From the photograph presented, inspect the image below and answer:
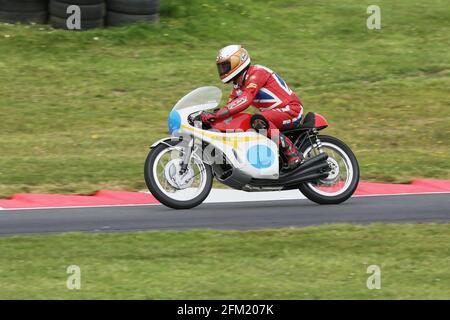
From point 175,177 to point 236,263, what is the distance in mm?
2363

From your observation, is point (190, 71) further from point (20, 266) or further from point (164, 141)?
point (20, 266)

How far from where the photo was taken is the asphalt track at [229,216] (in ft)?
38.5

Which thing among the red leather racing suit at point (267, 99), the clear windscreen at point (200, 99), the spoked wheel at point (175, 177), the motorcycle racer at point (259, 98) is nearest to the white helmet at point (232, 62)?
the motorcycle racer at point (259, 98)

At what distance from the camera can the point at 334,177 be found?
1281 centimetres

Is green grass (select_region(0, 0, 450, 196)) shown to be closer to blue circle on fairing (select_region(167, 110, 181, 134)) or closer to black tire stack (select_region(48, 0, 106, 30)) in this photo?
black tire stack (select_region(48, 0, 106, 30))

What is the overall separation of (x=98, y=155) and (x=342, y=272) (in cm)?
673

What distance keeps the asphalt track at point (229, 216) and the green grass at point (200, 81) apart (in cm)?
143

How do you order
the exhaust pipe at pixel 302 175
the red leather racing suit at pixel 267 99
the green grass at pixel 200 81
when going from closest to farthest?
the red leather racing suit at pixel 267 99 → the exhaust pipe at pixel 302 175 → the green grass at pixel 200 81

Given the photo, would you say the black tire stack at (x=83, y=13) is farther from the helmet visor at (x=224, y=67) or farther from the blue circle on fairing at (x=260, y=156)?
the blue circle on fairing at (x=260, y=156)

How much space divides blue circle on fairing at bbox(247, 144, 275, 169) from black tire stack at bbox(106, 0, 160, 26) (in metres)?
9.33

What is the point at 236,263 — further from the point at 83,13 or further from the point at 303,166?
the point at 83,13

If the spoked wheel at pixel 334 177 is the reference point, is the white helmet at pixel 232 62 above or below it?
above
